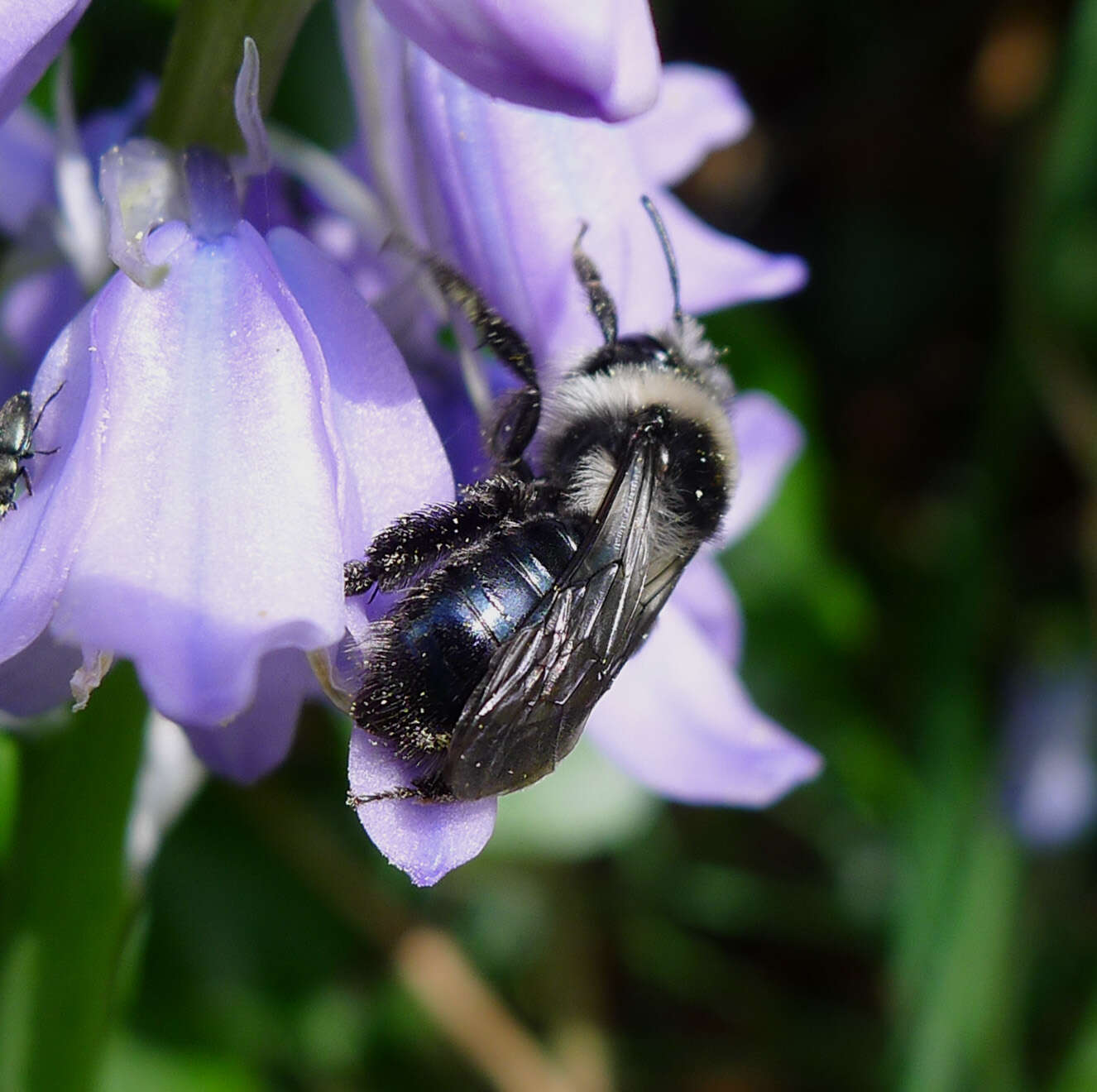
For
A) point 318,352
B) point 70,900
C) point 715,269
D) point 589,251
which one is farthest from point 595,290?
point 70,900

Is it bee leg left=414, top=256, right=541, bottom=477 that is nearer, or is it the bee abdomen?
the bee abdomen

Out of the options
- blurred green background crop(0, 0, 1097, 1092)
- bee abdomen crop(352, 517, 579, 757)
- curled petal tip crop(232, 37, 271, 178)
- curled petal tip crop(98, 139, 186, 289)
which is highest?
curled petal tip crop(232, 37, 271, 178)

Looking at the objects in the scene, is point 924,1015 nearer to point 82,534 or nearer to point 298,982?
point 298,982

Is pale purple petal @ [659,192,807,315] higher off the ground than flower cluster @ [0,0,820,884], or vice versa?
flower cluster @ [0,0,820,884]

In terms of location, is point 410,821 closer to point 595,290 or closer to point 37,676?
point 37,676

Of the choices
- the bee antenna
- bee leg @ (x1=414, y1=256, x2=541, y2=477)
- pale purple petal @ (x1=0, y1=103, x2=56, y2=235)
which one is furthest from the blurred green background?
the bee antenna

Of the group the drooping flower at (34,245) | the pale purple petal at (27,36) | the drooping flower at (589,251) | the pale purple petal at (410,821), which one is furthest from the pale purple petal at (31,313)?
the pale purple petal at (410,821)

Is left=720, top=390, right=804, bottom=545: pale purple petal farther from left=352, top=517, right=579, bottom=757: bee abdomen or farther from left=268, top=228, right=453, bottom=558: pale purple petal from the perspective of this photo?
left=268, top=228, right=453, bottom=558: pale purple petal
